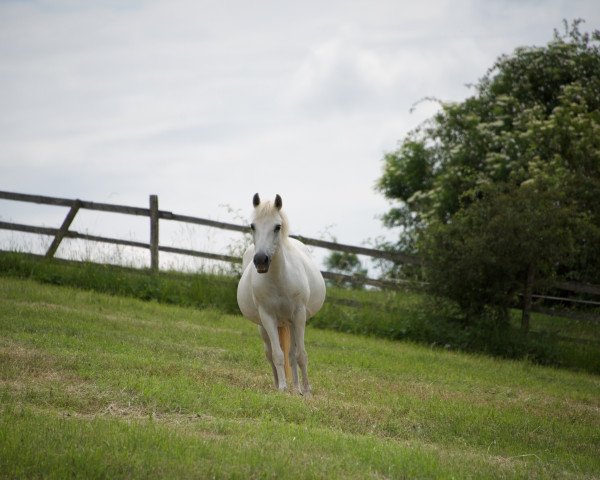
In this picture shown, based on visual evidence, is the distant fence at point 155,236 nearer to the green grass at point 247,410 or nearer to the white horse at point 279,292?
the green grass at point 247,410

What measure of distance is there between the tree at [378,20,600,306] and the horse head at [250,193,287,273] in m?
8.49

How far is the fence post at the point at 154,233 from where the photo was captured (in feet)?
66.4

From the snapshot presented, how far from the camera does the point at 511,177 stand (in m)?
22.8

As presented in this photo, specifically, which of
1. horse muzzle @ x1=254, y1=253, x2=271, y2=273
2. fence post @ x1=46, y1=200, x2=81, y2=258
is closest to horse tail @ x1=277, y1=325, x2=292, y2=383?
horse muzzle @ x1=254, y1=253, x2=271, y2=273

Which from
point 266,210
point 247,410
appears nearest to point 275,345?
point 266,210

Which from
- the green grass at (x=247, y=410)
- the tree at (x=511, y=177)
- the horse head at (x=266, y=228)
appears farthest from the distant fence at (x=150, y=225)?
the horse head at (x=266, y=228)

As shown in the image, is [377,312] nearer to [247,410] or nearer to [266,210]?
[266,210]

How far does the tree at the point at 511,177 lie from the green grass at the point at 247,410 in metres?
3.07

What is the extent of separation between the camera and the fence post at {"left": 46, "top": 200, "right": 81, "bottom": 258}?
20406 millimetres

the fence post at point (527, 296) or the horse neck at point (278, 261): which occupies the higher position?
the horse neck at point (278, 261)

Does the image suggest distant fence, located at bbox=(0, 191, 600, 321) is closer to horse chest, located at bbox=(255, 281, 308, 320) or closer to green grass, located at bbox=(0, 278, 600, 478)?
green grass, located at bbox=(0, 278, 600, 478)

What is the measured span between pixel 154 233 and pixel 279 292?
10.9m

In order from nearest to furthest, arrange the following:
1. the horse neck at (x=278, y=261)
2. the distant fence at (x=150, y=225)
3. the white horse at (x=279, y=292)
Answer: the white horse at (x=279, y=292), the horse neck at (x=278, y=261), the distant fence at (x=150, y=225)

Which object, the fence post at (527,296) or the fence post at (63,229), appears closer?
the fence post at (527,296)
